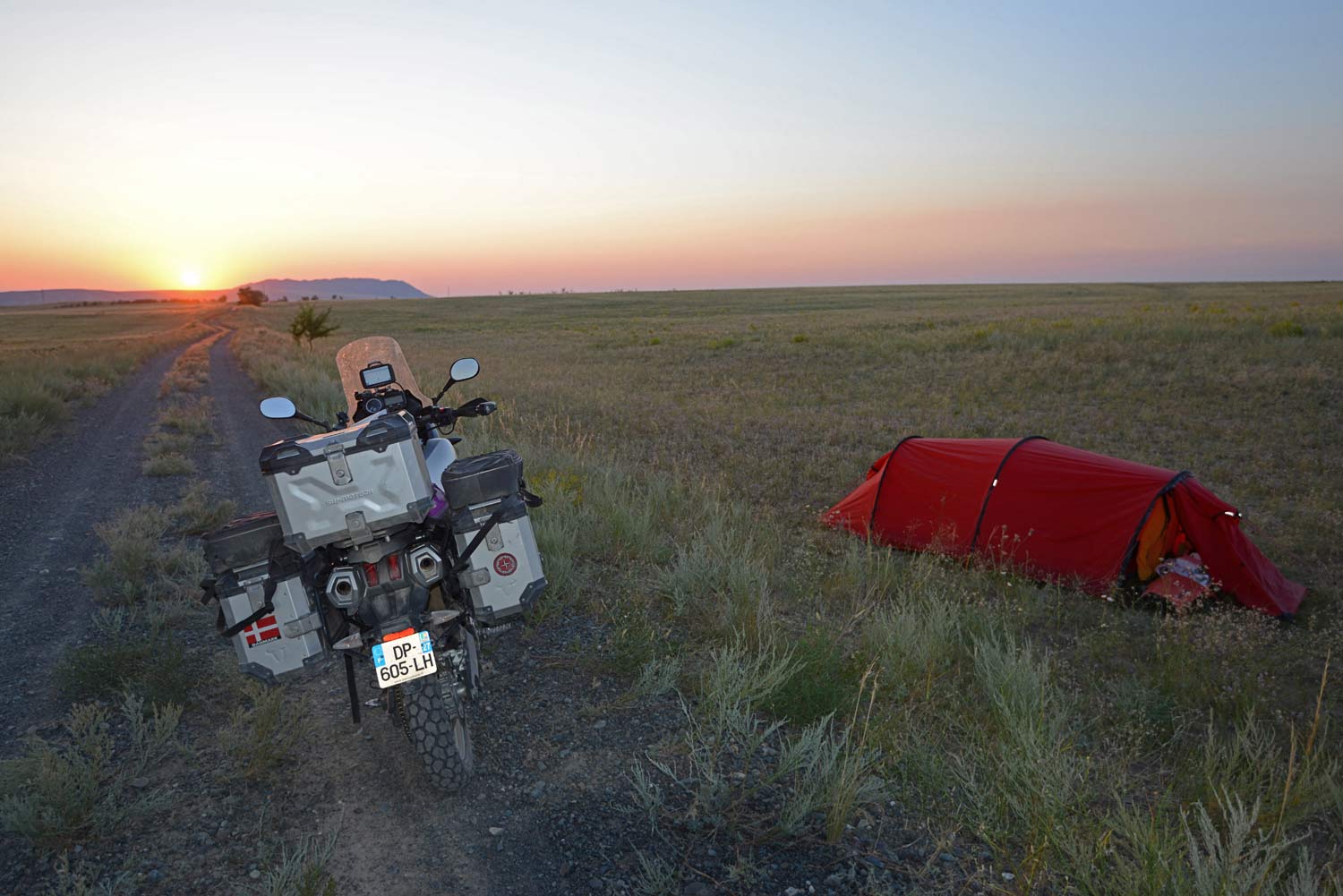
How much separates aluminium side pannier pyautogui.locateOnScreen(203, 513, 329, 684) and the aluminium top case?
0.21 meters

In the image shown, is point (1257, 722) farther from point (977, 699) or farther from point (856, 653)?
point (856, 653)

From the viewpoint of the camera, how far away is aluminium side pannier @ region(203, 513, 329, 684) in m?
3.23

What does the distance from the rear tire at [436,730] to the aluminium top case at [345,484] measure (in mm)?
733

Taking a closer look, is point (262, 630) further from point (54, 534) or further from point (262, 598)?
point (54, 534)

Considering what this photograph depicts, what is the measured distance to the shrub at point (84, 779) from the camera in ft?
10.00

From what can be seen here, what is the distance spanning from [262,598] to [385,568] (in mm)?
493

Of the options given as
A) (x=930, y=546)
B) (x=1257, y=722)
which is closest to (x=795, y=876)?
(x=1257, y=722)

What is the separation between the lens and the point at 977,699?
428 centimetres

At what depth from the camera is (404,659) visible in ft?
10.7

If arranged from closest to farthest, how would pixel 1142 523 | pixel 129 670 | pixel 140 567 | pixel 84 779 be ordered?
pixel 84 779, pixel 129 670, pixel 140 567, pixel 1142 523

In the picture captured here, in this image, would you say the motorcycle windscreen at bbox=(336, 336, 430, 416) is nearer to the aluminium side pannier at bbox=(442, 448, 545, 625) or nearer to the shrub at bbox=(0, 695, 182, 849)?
the aluminium side pannier at bbox=(442, 448, 545, 625)

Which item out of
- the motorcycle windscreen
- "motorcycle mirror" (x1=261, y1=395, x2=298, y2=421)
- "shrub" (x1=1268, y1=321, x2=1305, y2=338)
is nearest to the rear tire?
"motorcycle mirror" (x1=261, y1=395, x2=298, y2=421)

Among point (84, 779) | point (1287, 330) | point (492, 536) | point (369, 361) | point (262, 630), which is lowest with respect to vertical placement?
point (1287, 330)

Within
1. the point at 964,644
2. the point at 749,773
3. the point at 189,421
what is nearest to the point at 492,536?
the point at 749,773
